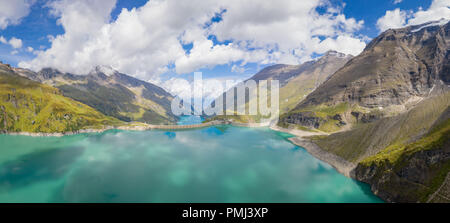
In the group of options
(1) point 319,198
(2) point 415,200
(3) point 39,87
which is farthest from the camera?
(3) point 39,87

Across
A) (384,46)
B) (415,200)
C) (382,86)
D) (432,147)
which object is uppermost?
(384,46)

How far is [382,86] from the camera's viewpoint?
420ft

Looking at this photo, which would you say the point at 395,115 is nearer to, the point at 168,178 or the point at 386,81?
the point at 386,81

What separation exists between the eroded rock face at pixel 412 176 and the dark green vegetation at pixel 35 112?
15455 centimetres

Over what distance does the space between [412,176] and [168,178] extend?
51935 mm

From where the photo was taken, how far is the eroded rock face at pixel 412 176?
3562 centimetres

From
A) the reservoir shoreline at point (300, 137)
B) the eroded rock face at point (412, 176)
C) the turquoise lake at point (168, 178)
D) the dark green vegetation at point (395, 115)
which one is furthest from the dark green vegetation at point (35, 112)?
the eroded rock face at point (412, 176)

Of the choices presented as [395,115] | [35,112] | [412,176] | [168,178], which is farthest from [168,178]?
[35,112]

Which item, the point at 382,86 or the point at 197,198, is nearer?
the point at 197,198
